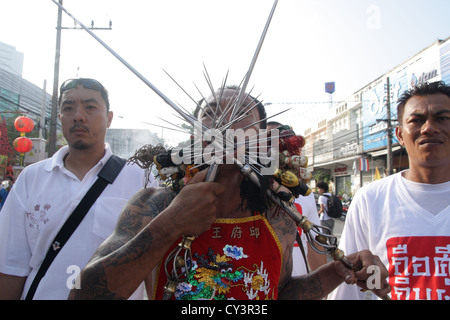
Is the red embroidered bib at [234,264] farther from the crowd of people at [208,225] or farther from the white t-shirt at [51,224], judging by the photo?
the white t-shirt at [51,224]

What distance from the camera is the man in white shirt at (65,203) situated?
1812 millimetres

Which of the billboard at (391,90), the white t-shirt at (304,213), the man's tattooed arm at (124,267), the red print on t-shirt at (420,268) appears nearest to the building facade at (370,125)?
the billboard at (391,90)

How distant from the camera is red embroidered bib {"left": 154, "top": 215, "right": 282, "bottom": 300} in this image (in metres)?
1.36

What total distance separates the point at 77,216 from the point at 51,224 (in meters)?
0.16

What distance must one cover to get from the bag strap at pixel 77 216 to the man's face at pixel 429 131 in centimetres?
204

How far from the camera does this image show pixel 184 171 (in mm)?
1432

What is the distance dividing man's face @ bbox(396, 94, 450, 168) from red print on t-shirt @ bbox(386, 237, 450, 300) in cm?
53

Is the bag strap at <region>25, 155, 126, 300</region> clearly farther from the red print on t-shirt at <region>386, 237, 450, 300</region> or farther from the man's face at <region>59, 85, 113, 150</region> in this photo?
the red print on t-shirt at <region>386, 237, 450, 300</region>

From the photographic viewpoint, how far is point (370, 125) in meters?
22.7

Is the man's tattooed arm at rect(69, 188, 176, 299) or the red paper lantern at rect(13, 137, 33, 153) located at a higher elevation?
the red paper lantern at rect(13, 137, 33, 153)

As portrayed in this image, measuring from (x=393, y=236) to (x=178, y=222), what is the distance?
147 centimetres

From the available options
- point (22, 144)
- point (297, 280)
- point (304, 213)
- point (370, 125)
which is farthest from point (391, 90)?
point (297, 280)

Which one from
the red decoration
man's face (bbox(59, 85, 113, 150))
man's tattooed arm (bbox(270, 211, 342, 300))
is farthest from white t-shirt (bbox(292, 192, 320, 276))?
the red decoration
